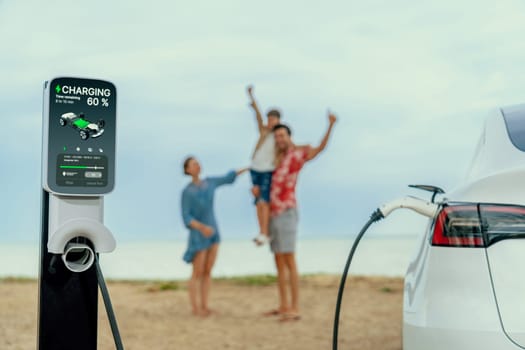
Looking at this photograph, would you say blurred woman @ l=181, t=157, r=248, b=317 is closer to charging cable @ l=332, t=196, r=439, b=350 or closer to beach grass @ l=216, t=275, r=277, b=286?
beach grass @ l=216, t=275, r=277, b=286

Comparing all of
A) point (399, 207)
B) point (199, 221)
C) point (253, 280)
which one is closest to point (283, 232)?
point (199, 221)

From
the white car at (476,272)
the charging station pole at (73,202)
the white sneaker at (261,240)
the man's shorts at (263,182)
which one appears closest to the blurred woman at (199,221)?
the man's shorts at (263,182)

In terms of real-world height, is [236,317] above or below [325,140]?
below

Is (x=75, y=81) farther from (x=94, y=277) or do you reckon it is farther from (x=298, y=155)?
(x=298, y=155)

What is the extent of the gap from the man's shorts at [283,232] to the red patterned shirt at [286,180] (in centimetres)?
6

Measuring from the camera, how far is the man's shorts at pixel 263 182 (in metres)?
6.99

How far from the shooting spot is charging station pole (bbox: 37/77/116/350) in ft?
8.42

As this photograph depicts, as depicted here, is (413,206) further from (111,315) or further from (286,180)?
(286,180)

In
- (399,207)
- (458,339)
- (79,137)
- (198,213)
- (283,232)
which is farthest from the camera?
(198,213)

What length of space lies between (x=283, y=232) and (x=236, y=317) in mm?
1346

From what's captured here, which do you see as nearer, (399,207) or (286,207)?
(399,207)

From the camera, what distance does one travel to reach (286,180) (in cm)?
696

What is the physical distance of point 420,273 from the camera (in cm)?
249

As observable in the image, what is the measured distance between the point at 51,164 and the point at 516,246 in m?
1.53
